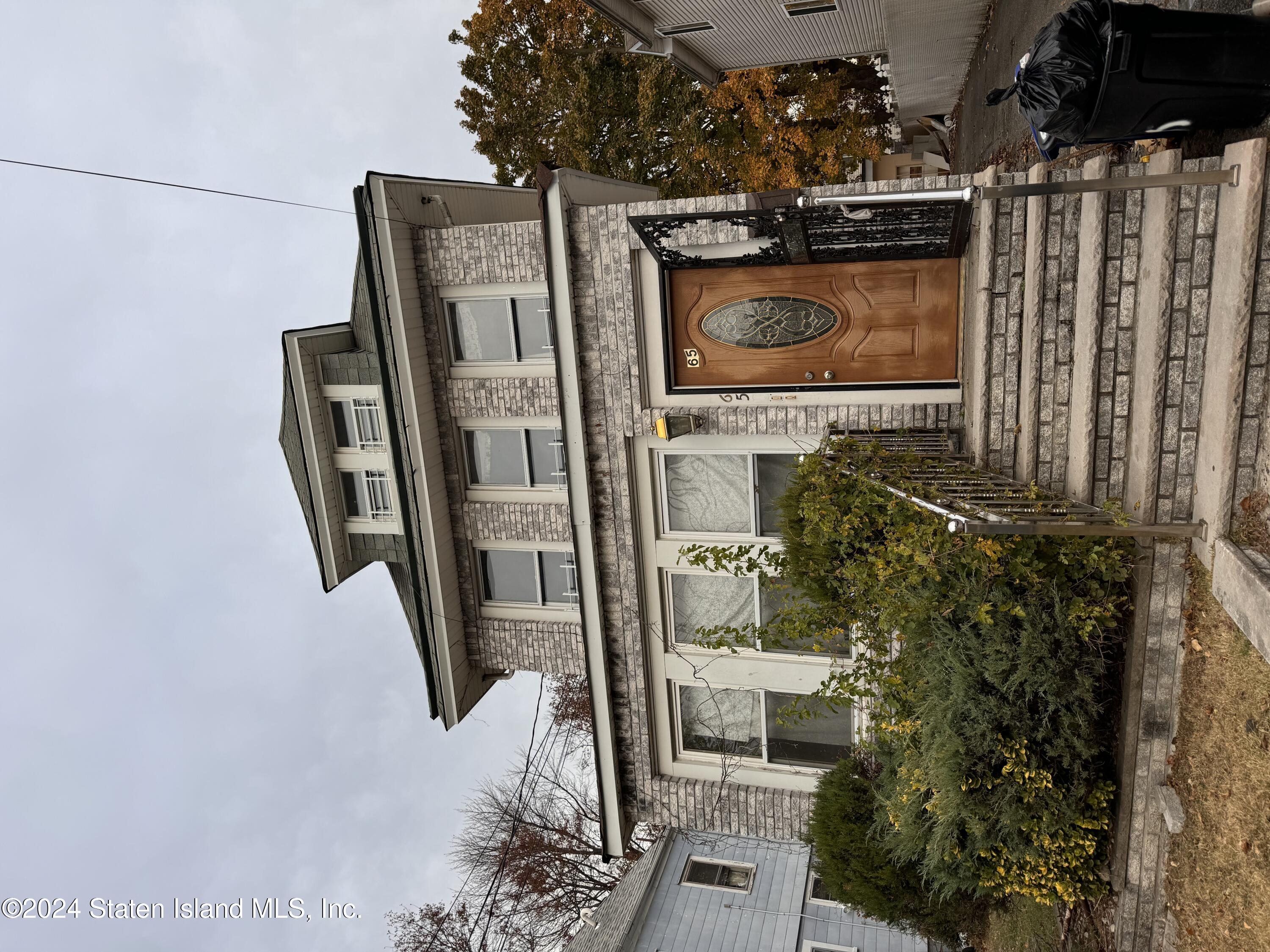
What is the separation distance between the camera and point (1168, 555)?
19.9ft

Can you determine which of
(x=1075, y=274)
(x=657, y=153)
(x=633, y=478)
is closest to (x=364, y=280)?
(x=633, y=478)

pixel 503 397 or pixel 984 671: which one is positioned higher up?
pixel 503 397

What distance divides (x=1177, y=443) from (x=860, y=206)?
3.53 metres

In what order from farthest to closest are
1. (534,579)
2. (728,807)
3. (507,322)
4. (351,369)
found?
(534,579) → (351,369) → (728,807) → (507,322)

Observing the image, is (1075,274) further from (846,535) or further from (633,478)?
(633,478)

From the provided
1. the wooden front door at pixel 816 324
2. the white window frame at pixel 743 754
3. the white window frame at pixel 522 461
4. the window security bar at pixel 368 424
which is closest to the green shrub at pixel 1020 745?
the white window frame at pixel 743 754

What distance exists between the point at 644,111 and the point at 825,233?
11391mm

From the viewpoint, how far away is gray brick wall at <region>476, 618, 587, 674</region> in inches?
436

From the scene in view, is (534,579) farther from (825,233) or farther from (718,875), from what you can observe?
(718,875)

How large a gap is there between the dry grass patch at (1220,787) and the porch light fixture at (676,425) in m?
5.13

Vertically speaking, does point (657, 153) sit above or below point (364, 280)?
above

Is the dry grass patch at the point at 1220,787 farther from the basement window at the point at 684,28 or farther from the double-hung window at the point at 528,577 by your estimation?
the basement window at the point at 684,28

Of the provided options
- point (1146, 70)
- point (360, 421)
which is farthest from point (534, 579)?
point (1146, 70)

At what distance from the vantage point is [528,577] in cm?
1115
